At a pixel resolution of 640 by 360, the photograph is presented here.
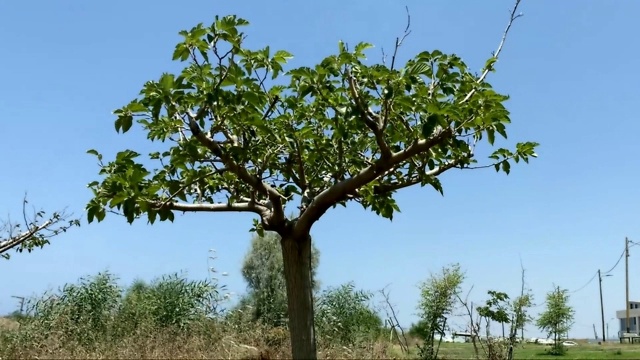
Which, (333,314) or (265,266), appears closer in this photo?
(333,314)

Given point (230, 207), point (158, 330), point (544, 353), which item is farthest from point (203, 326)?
point (544, 353)

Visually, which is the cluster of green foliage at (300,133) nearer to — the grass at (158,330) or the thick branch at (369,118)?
the thick branch at (369,118)

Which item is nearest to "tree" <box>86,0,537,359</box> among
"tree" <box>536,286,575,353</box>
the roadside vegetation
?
the roadside vegetation

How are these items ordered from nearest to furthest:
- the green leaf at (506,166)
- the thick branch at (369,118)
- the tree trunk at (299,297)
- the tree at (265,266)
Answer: the thick branch at (369,118) → the tree trunk at (299,297) → the green leaf at (506,166) → the tree at (265,266)

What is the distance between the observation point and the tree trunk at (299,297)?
3547mm

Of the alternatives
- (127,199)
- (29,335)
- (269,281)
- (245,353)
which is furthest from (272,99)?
(269,281)

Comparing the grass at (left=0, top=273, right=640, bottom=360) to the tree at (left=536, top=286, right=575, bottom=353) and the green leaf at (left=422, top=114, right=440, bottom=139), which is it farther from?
the tree at (left=536, top=286, right=575, bottom=353)

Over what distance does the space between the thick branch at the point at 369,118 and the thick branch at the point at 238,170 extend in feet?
2.42

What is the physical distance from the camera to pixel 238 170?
135 inches

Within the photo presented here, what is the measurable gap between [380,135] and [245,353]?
4.03 meters

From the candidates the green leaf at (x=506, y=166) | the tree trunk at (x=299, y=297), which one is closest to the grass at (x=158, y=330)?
the tree trunk at (x=299, y=297)

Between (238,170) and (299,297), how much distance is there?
800 mm

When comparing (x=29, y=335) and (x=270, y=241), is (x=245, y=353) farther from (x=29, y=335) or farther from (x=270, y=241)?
(x=270, y=241)

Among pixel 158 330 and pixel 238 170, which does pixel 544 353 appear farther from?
pixel 238 170
